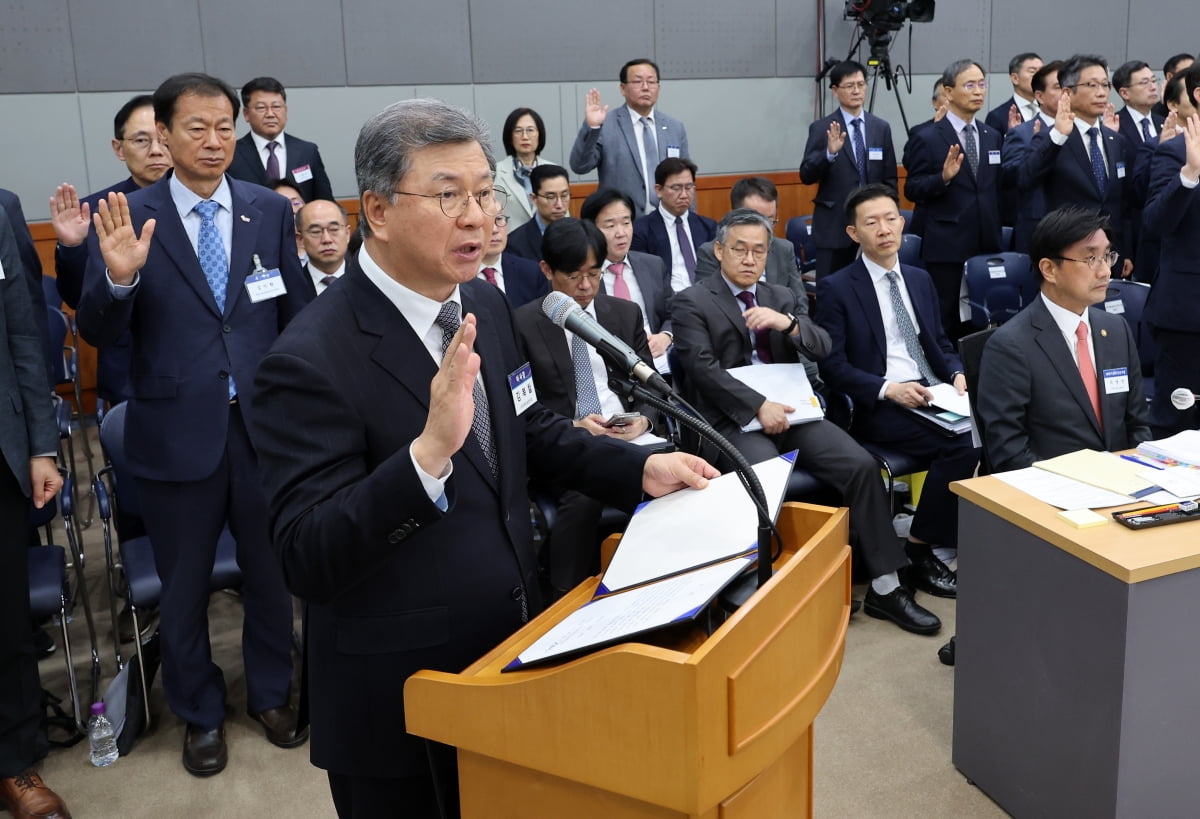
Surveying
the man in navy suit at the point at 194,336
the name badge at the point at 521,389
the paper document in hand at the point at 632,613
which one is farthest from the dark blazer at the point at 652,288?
the paper document in hand at the point at 632,613

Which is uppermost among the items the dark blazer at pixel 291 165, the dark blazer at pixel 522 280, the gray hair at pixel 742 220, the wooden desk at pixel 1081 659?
the dark blazer at pixel 291 165

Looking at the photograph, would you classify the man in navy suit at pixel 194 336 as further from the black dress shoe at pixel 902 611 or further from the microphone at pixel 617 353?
the black dress shoe at pixel 902 611

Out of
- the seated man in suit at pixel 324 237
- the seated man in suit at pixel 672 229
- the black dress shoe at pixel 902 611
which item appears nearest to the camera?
the black dress shoe at pixel 902 611

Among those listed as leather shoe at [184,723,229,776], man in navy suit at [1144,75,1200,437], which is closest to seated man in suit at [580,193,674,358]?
man in navy suit at [1144,75,1200,437]

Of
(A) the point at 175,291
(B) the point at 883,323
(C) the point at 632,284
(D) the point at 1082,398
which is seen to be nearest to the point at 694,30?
(C) the point at 632,284

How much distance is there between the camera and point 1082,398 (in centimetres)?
312

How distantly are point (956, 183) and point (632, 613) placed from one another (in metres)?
5.51

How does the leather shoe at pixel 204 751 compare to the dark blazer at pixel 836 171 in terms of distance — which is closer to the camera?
the leather shoe at pixel 204 751

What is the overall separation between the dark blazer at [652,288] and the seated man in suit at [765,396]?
25.3 inches

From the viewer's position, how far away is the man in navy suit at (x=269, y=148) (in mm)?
5672

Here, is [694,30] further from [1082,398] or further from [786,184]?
[1082,398]

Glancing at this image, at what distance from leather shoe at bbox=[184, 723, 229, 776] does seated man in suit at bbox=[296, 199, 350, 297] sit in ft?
5.95

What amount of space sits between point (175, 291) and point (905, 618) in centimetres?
245

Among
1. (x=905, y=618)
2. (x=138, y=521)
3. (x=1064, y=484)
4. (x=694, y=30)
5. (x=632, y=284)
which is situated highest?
(x=694, y=30)
